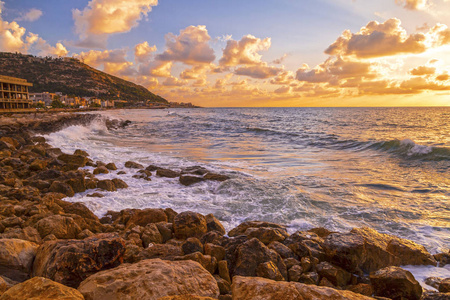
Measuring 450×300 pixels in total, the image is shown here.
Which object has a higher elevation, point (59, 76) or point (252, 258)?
point (59, 76)

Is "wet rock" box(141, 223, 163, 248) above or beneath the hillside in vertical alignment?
beneath

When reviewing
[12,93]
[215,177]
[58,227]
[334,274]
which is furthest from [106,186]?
[12,93]

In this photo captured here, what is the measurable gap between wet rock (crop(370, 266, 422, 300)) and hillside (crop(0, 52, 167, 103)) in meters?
141

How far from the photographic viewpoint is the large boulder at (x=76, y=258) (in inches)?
130

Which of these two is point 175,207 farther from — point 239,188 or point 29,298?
point 29,298

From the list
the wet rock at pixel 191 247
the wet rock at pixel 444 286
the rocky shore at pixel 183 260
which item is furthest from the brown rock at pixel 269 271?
the wet rock at pixel 444 286

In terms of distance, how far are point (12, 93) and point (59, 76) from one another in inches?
4413

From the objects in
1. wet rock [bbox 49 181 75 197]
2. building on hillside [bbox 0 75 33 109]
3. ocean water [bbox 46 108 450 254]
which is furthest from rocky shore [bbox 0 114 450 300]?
building on hillside [bbox 0 75 33 109]

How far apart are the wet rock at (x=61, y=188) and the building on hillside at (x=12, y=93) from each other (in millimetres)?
46312

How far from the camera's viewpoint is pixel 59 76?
144625mm

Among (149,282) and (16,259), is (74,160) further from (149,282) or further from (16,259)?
(149,282)

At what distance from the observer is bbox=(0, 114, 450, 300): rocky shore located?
9.09 ft

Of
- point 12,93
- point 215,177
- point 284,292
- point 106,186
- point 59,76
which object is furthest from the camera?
point 59,76

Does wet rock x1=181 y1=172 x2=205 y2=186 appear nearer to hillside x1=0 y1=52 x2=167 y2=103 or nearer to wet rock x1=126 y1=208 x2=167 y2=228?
wet rock x1=126 y1=208 x2=167 y2=228
